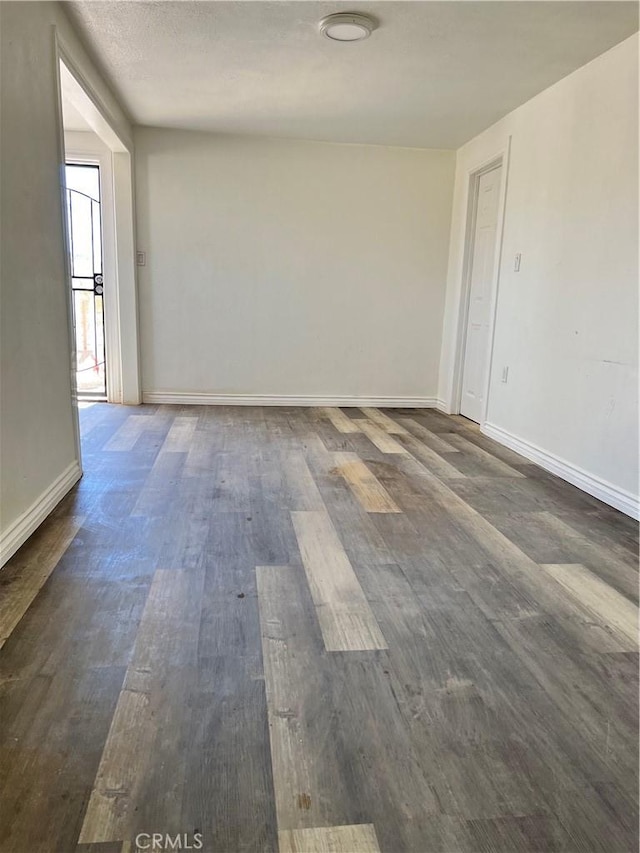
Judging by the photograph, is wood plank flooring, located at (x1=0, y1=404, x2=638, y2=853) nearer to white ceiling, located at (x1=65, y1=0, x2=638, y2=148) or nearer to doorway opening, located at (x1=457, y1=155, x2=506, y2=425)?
doorway opening, located at (x1=457, y1=155, x2=506, y2=425)

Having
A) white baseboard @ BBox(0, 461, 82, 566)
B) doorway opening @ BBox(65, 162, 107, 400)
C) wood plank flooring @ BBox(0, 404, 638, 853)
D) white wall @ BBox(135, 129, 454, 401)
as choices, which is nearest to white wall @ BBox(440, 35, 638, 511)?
wood plank flooring @ BBox(0, 404, 638, 853)

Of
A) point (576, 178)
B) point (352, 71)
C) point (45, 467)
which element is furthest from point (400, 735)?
point (352, 71)

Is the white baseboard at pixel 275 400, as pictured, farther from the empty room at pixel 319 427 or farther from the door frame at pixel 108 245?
the door frame at pixel 108 245

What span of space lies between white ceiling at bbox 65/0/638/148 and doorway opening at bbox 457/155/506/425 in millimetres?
480

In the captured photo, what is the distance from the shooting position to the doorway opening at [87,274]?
462 cm

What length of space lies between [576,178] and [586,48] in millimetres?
614

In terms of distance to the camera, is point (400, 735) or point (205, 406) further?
point (205, 406)

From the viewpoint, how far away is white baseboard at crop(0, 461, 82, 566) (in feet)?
6.48

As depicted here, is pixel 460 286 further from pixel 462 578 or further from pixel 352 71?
pixel 462 578

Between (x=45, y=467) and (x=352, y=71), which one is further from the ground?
(x=352, y=71)

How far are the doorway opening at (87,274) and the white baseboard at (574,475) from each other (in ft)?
11.2

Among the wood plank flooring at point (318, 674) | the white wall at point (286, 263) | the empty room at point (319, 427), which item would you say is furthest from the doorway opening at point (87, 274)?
the wood plank flooring at point (318, 674)

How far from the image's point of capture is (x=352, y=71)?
318 cm

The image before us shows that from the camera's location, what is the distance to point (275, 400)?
5105 mm
